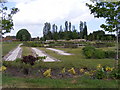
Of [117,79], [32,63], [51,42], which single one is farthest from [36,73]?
[51,42]

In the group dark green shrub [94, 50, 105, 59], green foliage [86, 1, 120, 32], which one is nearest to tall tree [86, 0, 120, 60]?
green foliage [86, 1, 120, 32]

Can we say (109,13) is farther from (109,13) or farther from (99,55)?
(99,55)

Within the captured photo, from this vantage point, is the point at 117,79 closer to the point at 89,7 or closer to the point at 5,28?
the point at 89,7

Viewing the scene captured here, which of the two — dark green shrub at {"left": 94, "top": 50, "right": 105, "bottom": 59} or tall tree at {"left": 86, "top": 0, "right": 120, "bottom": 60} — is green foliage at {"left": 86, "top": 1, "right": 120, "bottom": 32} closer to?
tall tree at {"left": 86, "top": 0, "right": 120, "bottom": 60}

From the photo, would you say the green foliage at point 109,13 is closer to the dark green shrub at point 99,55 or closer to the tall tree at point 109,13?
the tall tree at point 109,13

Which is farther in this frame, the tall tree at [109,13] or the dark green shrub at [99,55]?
the dark green shrub at [99,55]

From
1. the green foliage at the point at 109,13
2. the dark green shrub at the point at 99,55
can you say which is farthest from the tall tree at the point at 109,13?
the dark green shrub at the point at 99,55

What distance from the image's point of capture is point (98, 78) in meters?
6.21

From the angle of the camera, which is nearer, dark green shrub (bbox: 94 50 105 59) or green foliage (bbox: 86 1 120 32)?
green foliage (bbox: 86 1 120 32)

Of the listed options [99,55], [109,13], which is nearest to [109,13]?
[109,13]

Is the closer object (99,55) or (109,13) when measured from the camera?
(109,13)

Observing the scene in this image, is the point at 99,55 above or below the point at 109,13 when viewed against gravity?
below

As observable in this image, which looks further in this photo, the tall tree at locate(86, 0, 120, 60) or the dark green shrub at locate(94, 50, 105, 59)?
the dark green shrub at locate(94, 50, 105, 59)

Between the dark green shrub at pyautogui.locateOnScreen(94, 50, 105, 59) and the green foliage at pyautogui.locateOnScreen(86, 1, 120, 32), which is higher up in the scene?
the green foliage at pyautogui.locateOnScreen(86, 1, 120, 32)
